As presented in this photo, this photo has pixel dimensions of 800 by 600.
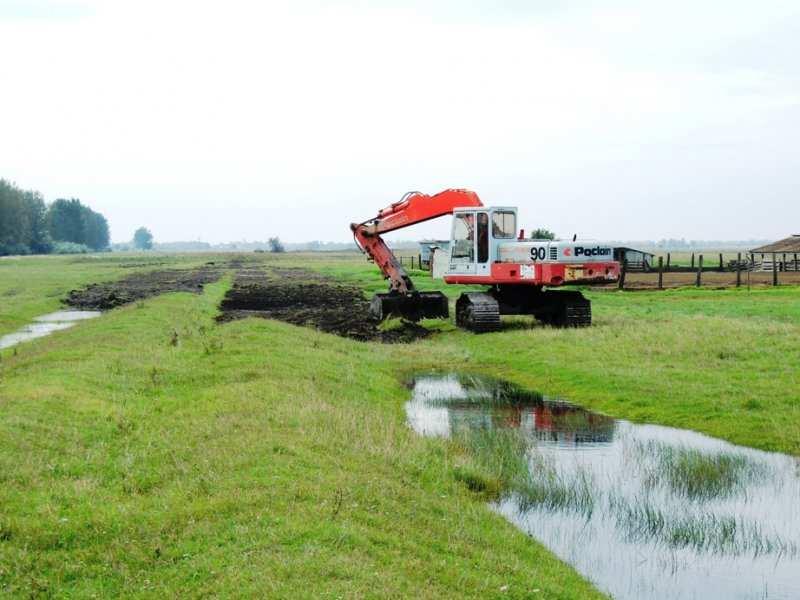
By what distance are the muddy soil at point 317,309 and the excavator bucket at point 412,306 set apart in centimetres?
81

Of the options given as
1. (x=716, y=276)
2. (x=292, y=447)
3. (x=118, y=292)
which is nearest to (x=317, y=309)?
(x=118, y=292)

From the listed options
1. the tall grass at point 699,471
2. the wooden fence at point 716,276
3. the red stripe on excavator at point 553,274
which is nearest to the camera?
the tall grass at point 699,471

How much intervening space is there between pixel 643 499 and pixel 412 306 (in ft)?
81.0

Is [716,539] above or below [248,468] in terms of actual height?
below

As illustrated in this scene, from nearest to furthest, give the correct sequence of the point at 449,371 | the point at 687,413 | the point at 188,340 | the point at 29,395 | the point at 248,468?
the point at 248,468 → the point at 29,395 → the point at 687,413 → the point at 449,371 → the point at 188,340

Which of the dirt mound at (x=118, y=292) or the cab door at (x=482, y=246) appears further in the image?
the dirt mound at (x=118, y=292)

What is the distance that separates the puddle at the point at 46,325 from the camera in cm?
3719

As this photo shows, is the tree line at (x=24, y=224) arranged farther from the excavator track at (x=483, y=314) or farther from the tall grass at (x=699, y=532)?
the tall grass at (x=699, y=532)

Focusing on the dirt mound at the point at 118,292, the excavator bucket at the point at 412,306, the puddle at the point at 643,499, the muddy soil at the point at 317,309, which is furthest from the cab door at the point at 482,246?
the dirt mound at the point at 118,292

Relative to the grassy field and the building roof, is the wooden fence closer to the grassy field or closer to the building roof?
the building roof

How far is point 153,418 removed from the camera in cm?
1775

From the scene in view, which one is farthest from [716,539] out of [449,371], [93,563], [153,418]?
[449,371]

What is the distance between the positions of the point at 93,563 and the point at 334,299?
43898mm

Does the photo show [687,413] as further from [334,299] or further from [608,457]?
[334,299]
